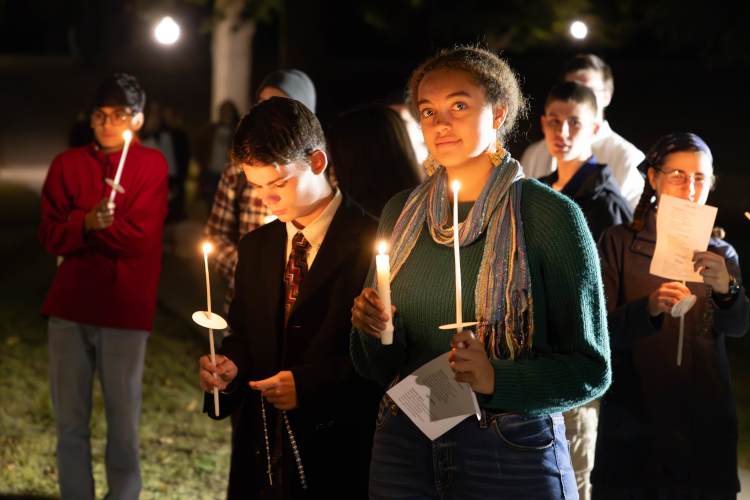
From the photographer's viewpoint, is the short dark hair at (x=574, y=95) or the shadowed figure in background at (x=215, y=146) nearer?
the short dark hair at (x=574, y=95)

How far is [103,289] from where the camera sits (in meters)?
4.09

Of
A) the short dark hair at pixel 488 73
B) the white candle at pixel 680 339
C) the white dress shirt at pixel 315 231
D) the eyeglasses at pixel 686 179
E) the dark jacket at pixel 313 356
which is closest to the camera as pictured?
the short dark hair at pixel 488 73

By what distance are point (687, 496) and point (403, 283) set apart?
184cm

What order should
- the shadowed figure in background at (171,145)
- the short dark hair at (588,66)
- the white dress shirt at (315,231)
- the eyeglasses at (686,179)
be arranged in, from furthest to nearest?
the shadowed figure in background at (171,145)
the short dark hair at (588,66)
the eyeglasses at (686,179)
the white dress shirt at (315,231)

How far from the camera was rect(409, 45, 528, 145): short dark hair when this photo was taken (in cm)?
227

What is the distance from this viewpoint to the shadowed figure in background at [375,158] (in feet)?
12.4

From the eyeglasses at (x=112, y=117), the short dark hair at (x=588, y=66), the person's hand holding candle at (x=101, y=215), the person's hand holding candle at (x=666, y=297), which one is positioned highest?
the short dark hair at (x=588, y=66)

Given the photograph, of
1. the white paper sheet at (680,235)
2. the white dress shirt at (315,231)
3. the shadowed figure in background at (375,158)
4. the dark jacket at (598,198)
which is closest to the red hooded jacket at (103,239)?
the shadowed figure in background at (375,158)

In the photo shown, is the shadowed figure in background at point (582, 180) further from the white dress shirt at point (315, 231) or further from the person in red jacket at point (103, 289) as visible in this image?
the person in red jacket at point (103, 289)

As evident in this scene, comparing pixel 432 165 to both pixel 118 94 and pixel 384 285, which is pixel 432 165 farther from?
pixel 118 94

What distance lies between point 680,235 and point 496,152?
1.21 metres

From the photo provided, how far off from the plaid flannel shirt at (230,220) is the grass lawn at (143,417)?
1.52 meters

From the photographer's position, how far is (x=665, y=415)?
3283mm

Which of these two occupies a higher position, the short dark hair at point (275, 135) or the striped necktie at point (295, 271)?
the short dark hair at point (275, 135)
